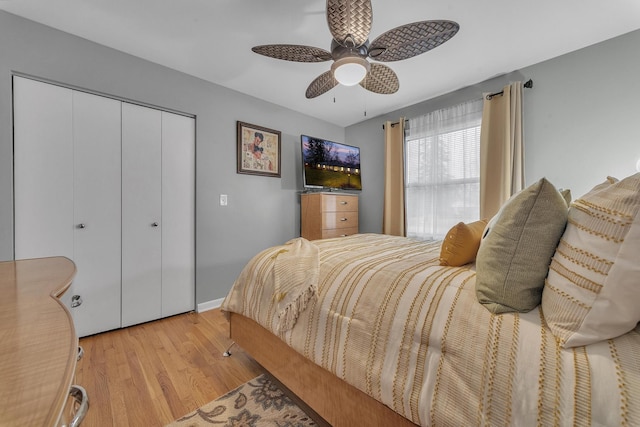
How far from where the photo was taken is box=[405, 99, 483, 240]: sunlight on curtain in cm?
284

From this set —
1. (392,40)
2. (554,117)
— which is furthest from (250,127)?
(554,117)

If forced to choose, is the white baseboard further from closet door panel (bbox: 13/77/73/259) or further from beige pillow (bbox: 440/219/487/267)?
Answer: beige pillow (bbox: 440/219/487/267)

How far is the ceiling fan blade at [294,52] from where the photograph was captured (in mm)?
1684

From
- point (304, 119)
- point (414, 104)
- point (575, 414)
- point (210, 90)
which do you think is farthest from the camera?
point (304, 119)

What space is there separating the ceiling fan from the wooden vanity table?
5.47ft

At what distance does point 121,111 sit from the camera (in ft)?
7.29

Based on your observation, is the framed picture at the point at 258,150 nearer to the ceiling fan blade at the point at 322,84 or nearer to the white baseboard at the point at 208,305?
the ceiling fan blade at the point at 322,84

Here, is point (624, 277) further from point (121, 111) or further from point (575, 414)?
point (121, 111)

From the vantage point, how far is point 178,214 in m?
2.55

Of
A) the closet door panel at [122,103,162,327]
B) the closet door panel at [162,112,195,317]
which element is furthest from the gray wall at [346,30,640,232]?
Result: the closet door panel at [122,103,162,327]

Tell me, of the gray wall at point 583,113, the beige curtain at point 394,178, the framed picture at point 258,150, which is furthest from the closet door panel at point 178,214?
the gray wall at point 583,113

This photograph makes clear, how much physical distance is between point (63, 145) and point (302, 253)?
210cm

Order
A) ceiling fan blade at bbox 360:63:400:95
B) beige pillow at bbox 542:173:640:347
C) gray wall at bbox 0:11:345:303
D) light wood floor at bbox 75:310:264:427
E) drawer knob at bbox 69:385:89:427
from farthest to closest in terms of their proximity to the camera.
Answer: ceiling fan blade at bbox 360:63:400:95 → gray wall at bbox 0:11:345:303 → light wood floor at bbox 75:310:264:427 → beige pillow at bbox 542:173:640:347 → drawer knob at bbox 69:385:89:427

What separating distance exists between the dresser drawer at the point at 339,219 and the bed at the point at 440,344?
1788 millimetres
